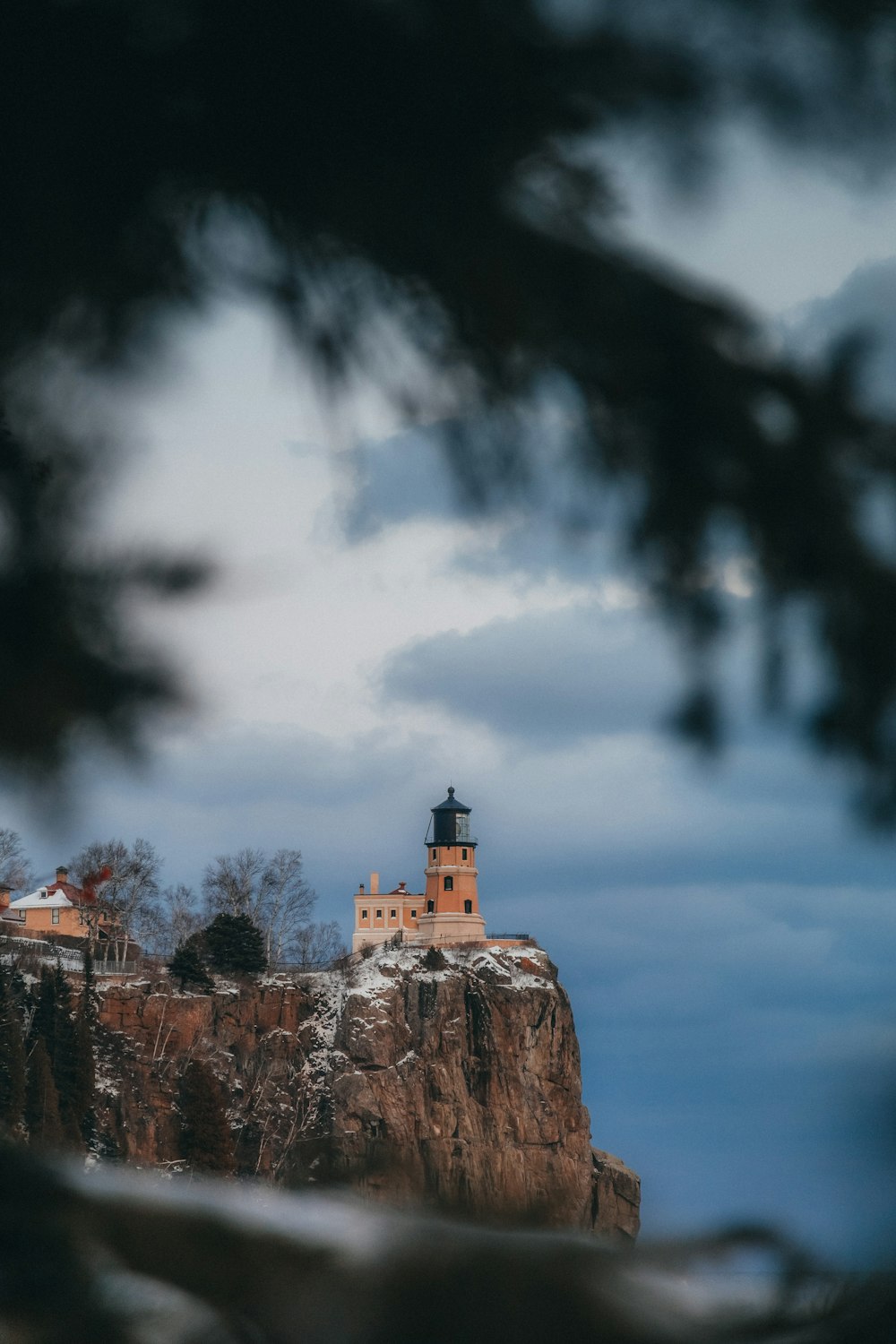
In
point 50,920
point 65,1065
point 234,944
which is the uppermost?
point 50,920

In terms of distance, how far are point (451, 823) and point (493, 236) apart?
182 feet

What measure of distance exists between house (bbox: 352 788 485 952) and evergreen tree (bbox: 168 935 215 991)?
13.2 metres

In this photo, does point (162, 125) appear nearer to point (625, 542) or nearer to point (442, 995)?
point (625, 542)

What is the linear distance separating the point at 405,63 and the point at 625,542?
674 mm

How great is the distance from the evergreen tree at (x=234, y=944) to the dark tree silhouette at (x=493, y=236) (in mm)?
40182

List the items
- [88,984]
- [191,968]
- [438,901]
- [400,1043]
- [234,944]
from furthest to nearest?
[438,901] → [400,1043] → [234,944] → [191,968] → [88,984]

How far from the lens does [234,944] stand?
134 feet

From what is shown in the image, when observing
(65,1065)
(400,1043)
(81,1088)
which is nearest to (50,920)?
(400,1043)

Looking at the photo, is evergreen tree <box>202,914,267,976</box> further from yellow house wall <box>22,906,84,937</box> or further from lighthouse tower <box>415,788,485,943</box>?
lighthouse tower <box>415,788,485,943</box>

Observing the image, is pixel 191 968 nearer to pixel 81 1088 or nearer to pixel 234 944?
pixel 234 944

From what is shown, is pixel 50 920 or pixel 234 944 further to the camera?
pixel 50 920

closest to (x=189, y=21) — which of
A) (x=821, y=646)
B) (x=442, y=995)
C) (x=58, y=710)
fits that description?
(x=58, y=710)

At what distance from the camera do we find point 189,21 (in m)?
1.75

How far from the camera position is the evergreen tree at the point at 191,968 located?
36.6 meters
